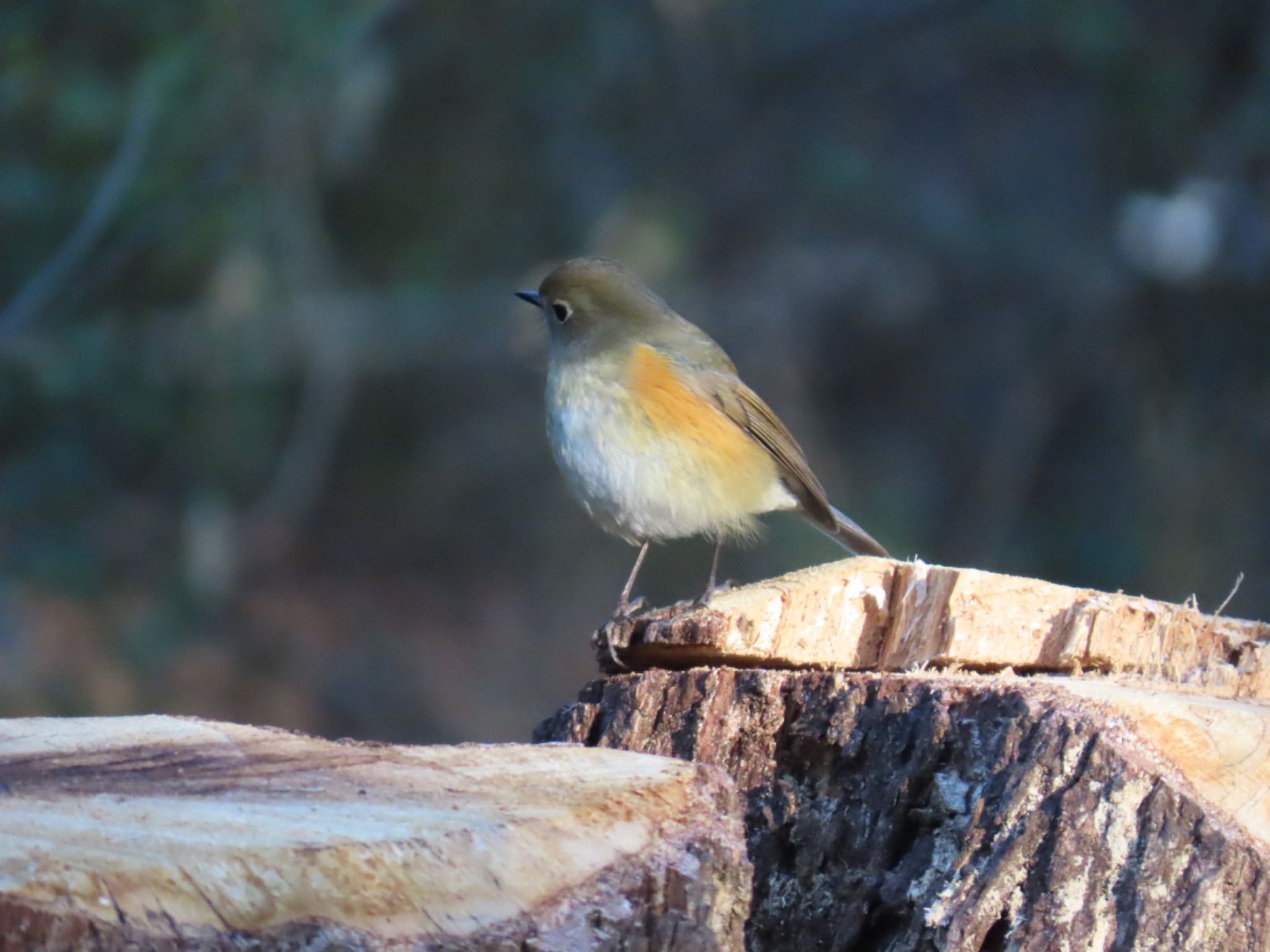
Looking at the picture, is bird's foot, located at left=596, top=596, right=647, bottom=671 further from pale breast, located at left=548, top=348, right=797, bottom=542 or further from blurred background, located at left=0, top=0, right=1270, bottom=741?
blurred background, located at left=0, top=0, right=1270, bottom=741

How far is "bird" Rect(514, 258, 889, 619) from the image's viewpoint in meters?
4.13

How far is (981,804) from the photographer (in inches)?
101

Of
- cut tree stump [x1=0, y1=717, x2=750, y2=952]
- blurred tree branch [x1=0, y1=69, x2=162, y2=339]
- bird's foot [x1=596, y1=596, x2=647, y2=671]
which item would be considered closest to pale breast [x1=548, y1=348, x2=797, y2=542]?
bird's foot [x1=596, y1=596, x2=647, y2=671]

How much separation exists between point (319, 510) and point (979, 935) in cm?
868

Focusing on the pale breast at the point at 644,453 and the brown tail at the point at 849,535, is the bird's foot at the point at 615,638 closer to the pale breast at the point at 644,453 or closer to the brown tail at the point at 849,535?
the pale breast at the point at 644,453

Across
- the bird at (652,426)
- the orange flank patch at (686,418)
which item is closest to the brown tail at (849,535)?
the bird at (652,426)

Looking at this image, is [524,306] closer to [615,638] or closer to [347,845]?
[615,638]

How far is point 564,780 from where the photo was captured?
2.26 metres

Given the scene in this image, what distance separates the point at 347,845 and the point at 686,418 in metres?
2.41

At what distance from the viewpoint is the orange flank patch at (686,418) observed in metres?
4.16

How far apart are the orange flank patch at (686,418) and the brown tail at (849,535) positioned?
380mm

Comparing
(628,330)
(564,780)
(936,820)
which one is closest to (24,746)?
(564,780)

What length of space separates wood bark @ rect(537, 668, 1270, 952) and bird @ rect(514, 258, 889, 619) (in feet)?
3.56

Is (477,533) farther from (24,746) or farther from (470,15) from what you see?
(24,746)
